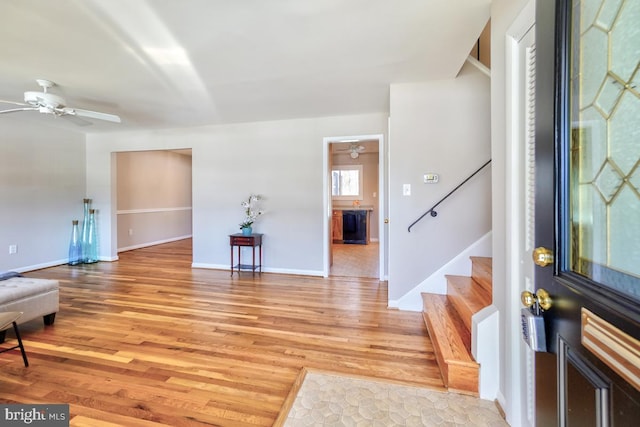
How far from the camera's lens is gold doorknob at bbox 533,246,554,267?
840 millimetres

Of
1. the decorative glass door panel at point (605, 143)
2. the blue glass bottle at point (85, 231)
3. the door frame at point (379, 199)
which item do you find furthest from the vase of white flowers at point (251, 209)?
the decorative glass door panel at point (605, 143)

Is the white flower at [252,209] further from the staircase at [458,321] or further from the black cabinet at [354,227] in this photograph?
the black cabinet at [354,227]

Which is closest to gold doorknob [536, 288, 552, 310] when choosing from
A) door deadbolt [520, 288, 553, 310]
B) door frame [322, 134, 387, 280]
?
door deadbolt [520, 288, 553, 310]

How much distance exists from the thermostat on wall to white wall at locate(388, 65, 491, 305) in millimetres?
41

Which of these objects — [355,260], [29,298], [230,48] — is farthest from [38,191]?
[355,260]

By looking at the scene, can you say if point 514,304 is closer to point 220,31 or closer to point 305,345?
point 305,345

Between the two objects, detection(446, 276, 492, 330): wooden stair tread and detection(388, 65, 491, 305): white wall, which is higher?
detection(388, 65, 491, 305): white wall

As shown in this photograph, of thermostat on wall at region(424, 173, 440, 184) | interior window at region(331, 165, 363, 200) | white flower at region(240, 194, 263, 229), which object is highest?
interior window at region(331, 165, 363, 200)

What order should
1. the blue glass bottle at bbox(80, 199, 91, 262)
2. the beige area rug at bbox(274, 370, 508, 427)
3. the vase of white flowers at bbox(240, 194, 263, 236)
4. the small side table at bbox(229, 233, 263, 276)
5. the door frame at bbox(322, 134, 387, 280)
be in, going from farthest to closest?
the blue glass bottle at bbox(80, 199, 91, 262) → the vase of white flowers at bbox(240, 194, 263, 236) → the small side table at bbox(229, 233, 263, 276) → the door frame at bbox(322, 134, 387, 280) → the beige area rug at bbox(274, 370, 508, 427)

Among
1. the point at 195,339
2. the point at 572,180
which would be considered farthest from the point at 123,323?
the point at 572,180

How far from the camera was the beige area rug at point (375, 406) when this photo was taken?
4.76 ft

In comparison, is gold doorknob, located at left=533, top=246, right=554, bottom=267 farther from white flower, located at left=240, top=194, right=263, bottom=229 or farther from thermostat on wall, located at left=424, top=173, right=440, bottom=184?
white flower, located at left=240, top=194, right=263, bottom=229

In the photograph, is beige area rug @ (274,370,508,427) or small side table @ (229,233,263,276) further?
small side table @ (229,233,263,276)

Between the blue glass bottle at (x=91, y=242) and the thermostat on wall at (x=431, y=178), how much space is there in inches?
230
